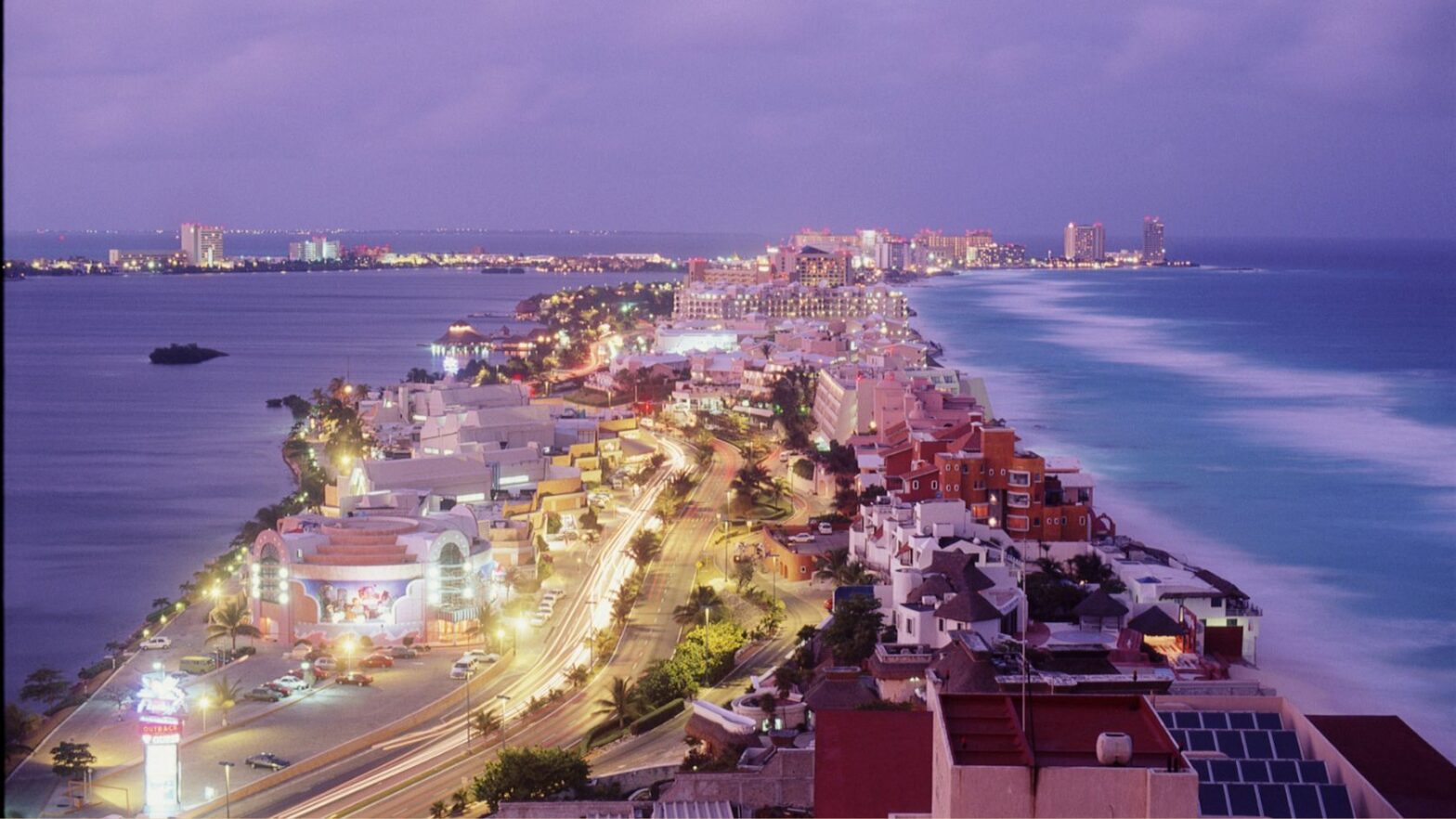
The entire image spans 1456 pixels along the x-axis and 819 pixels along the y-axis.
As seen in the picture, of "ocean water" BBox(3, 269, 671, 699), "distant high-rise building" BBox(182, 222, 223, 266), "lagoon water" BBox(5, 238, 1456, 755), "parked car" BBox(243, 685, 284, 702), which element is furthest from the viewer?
"distant high-rise building" BBox(182, 222, 223, 266)

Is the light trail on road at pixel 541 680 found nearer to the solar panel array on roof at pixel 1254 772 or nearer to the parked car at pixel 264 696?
the parked car at pixel 264 696

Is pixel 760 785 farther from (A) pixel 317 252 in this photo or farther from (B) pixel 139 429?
(A) pixel 317 252

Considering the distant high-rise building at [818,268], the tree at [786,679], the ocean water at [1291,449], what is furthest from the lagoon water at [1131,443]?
the distant high-rise building at [818,268]

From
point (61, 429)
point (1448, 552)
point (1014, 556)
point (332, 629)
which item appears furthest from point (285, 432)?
point (1448, 552)

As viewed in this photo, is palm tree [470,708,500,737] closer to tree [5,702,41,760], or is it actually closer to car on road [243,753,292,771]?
car on road [243,753,292,771]

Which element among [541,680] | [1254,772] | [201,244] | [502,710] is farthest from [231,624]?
[201,244]

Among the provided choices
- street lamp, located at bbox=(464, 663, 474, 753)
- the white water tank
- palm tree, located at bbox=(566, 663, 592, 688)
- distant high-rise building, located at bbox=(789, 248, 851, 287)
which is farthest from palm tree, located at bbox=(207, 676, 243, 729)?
distant high-rise building, located at bbox=(789, 248, 851, 287)
